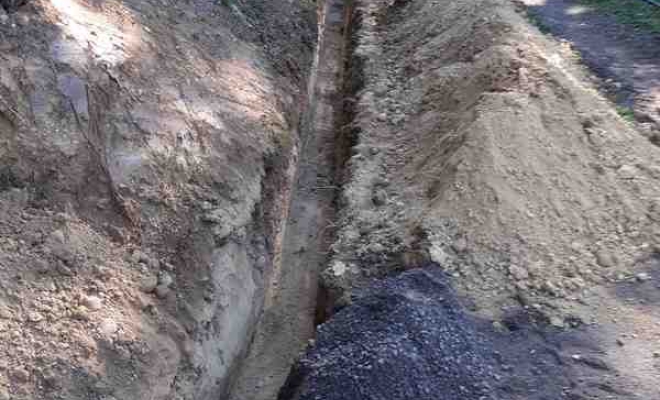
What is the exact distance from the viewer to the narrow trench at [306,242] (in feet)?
24.3

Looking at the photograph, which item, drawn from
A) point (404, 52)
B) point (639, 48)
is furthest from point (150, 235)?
point (639, 48)

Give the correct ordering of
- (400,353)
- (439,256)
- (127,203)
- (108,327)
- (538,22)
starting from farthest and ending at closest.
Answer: (538,22) → (439,256) → (127,203) → (400,353) → (108,327)

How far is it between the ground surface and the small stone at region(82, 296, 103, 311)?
7.28 meters

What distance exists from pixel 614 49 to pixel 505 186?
5.39 metres

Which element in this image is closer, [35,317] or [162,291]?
[35,317]

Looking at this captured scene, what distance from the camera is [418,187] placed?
8.32 m

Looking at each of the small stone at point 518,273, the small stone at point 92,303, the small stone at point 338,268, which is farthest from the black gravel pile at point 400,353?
the small stone at point 92,303

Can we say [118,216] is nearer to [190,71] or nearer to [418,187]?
[190,71]

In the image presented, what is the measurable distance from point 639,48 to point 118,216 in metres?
9.44

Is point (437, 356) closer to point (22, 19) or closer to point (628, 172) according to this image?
point (628, 172)

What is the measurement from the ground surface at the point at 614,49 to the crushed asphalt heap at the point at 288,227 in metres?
0.52

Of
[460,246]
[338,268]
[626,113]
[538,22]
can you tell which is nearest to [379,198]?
[338,268]

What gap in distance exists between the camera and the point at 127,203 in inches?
250

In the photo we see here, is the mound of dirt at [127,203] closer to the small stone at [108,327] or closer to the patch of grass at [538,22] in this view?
the small stone at [108,327]
